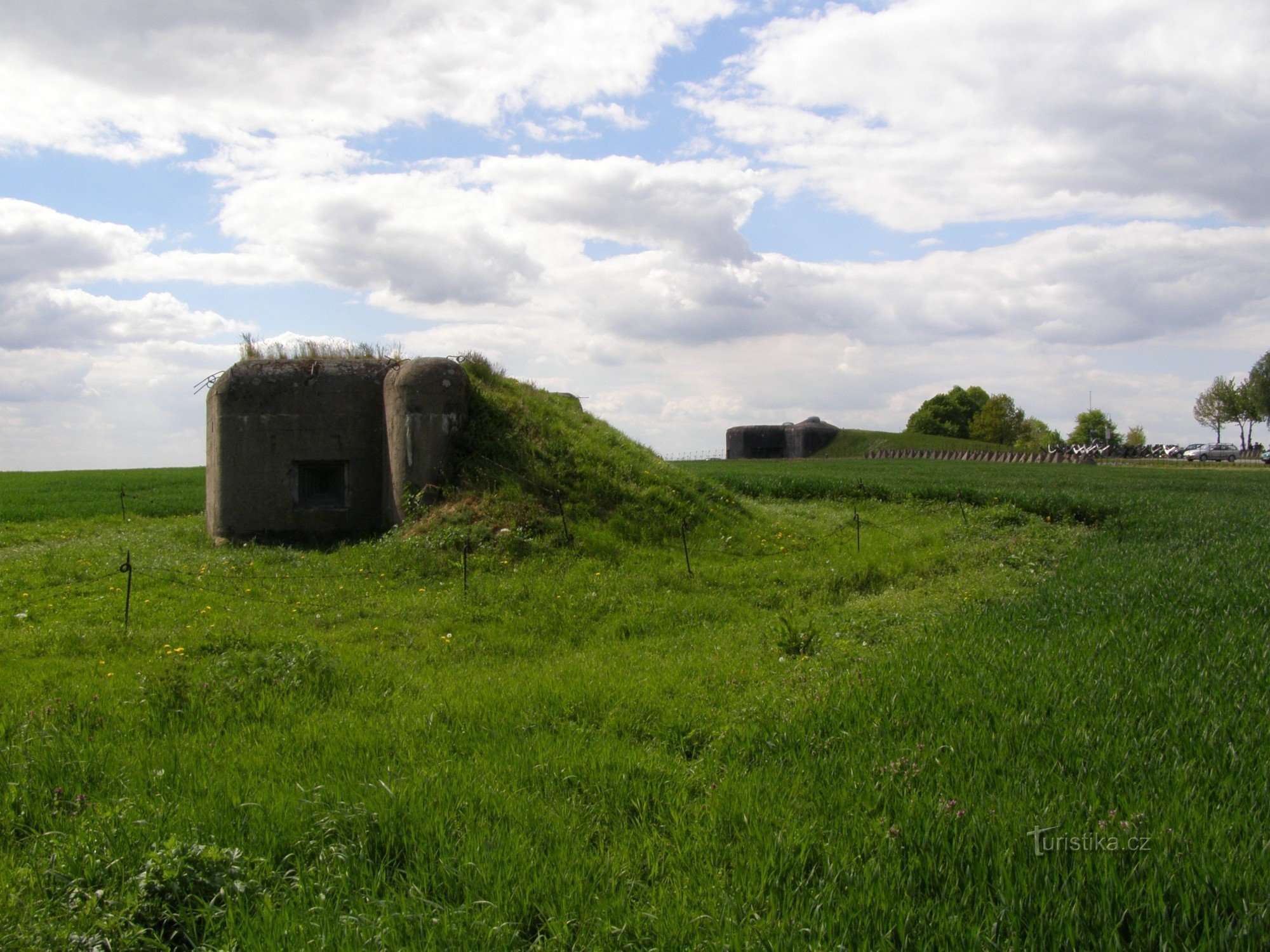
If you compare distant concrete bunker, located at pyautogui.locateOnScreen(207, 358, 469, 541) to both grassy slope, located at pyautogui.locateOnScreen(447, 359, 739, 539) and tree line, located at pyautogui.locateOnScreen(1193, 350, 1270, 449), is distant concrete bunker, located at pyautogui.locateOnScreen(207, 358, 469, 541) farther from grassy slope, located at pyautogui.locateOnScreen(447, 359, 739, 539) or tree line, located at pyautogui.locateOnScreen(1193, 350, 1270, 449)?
tree line, located at pyautogui.locateOnScreen(1193, 350, 1270, 449)

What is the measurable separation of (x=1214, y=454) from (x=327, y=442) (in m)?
65.8

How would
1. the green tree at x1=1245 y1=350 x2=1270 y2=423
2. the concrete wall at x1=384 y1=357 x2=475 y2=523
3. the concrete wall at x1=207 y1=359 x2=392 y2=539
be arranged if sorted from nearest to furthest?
the concrete wall at x1=384 y1=357 x2=475 y2=523 < the concrete wall at x1=207 y1=359 x2=392 y2=539 < the green tree at x1=1245 y1=350 x2=1270 y2=423

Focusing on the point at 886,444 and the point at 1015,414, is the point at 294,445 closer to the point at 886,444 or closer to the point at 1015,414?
the point at 886,444

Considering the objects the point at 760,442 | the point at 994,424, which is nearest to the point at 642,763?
the point at 760,442

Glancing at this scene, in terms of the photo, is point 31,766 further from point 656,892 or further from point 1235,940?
point 1235,940

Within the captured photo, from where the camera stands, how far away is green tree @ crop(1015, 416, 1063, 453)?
79.8 m

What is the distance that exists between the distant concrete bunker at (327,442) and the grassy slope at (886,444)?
155ft

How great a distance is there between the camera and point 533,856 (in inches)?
148

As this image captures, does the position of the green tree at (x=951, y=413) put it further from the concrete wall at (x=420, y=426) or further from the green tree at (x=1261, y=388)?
the concrete wall at (x=420, y=426)

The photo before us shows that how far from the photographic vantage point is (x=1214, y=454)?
2382 inches

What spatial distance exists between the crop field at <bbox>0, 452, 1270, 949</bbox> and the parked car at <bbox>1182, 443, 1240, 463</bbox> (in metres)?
59.8

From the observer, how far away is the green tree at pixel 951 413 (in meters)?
81.5

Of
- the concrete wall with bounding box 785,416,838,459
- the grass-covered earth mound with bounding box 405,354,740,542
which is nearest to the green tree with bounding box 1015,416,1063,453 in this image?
the concrete wall with bounding box 785,416,838,459

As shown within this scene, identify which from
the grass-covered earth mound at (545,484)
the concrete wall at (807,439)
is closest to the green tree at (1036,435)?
the concrete wall at (807,439)
